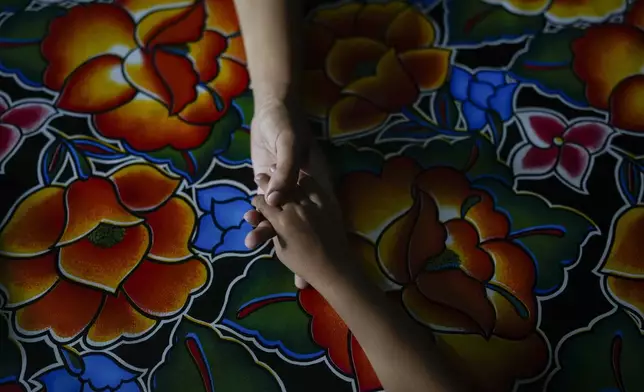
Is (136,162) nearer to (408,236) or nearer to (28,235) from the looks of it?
(28,235)

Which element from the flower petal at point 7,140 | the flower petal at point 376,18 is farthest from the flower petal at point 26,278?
the flower petal at point 376,18

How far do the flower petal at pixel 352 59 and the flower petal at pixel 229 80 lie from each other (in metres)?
0.10

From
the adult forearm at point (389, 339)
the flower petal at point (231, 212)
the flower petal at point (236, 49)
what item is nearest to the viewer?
the adult forearm at point (389, 339)

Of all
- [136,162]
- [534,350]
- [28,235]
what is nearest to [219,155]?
[136,162]

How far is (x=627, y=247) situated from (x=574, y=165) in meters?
0.10

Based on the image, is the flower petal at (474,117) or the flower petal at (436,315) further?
the flower petal at (474,117)

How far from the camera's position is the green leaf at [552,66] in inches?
26.0

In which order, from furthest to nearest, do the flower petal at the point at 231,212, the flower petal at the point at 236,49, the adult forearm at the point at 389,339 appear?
the flower petal at the point at 236,49, the flower petal at the point at 231,212, the adult forearm at the point at 389,339

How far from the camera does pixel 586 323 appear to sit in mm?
528

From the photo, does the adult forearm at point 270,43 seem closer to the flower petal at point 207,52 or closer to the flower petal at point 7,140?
the flower petal at point 207,52

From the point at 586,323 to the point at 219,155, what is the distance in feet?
1.27

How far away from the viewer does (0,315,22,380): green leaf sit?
19.9 inches

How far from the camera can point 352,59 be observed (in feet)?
2.26

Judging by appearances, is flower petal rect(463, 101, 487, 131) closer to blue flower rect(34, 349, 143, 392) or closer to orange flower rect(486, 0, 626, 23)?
orange flower rect(486, 0, 626, 23)
